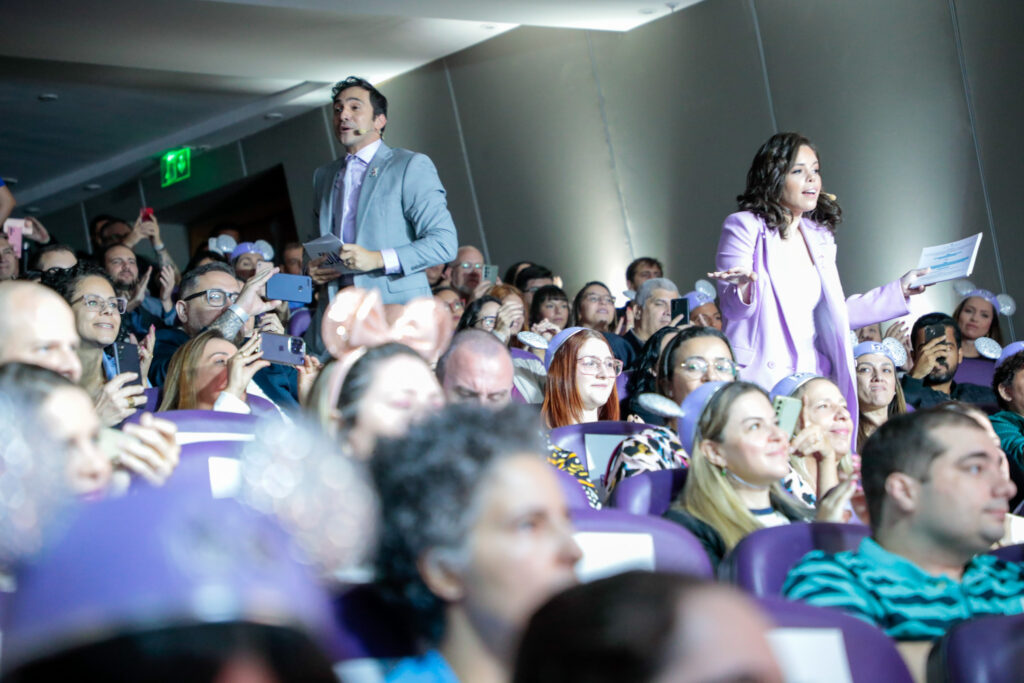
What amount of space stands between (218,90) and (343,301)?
22.5 feet

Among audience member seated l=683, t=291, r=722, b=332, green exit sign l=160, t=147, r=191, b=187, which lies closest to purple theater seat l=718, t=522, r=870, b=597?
audience member seated l=683, t=291, r=722, b=332

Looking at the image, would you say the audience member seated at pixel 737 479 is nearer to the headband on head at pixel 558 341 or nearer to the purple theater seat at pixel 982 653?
the purple theater seat at pixel 982 653

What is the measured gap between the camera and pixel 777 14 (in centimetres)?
661

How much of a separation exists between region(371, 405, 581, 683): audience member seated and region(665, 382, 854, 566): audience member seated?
124 cm

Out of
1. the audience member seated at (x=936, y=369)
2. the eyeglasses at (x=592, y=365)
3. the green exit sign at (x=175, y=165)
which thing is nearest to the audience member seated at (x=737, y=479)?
the eyeglasses at (x=592, y=365)

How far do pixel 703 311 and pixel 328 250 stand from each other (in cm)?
290

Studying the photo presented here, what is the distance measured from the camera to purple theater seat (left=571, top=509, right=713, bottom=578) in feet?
5.55

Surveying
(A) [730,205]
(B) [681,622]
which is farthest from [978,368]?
(B) [681,622]

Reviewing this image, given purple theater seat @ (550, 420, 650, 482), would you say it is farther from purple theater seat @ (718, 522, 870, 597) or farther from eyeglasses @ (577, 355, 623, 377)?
purple theater seat @ (718, 522, 870, 597)

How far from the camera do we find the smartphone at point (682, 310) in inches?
171

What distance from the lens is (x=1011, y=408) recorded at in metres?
4.03

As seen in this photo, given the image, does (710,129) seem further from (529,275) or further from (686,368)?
(686,368)

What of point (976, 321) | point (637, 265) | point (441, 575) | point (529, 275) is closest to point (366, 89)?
point (441, 575)

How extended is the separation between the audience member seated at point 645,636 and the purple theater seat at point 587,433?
7.64ft
